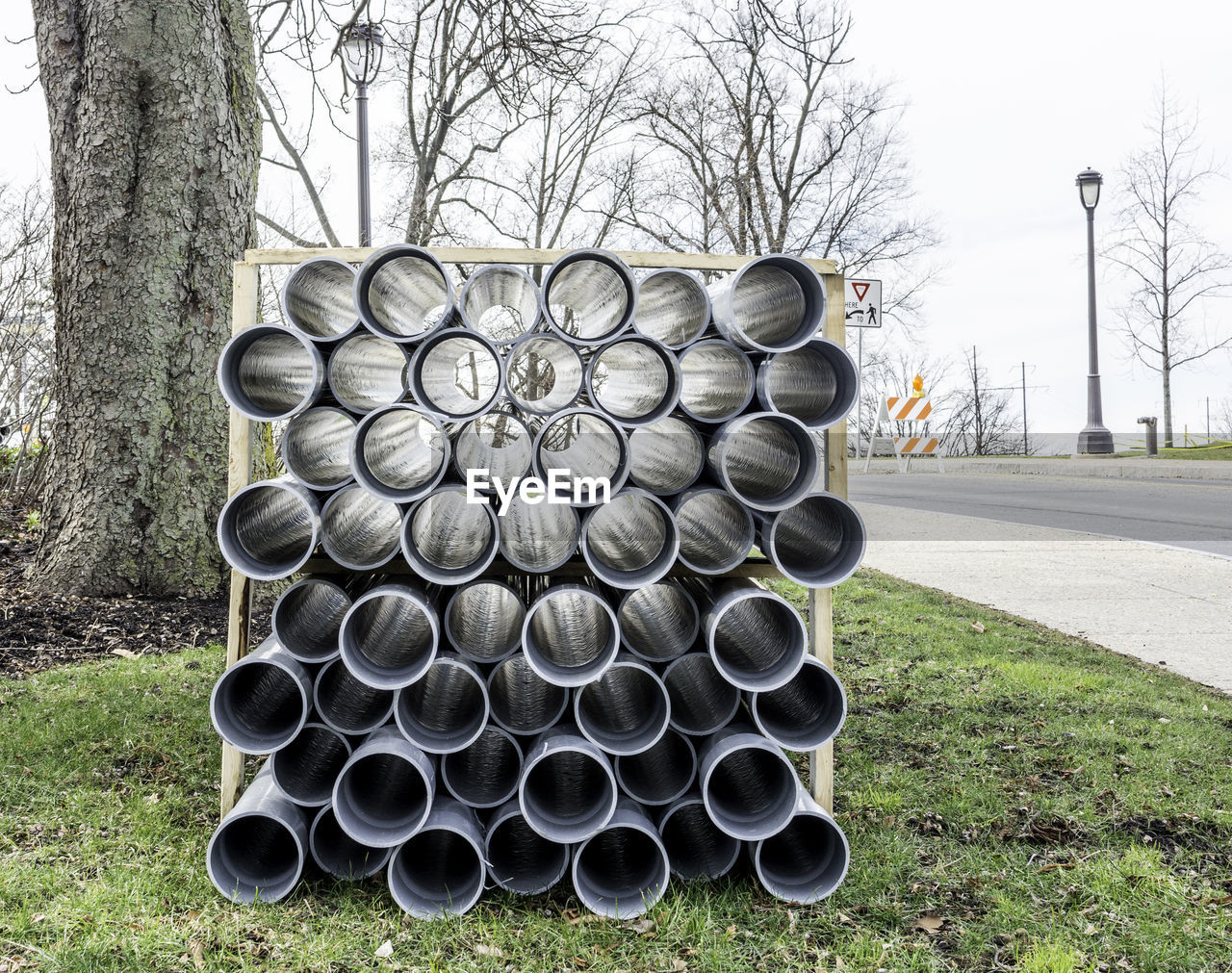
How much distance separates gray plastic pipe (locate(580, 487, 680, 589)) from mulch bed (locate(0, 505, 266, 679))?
3083 millimetres

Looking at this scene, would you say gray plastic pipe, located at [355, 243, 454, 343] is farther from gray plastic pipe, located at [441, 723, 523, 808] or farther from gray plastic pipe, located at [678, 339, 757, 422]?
gray plastic pipe, located at [441, 723, 523, 808]

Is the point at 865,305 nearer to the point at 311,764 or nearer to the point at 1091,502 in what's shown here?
the point at 1091,502

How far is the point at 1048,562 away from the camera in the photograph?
895 centimetres

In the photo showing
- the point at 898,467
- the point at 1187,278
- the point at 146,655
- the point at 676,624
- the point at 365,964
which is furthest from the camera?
the point at 898,467

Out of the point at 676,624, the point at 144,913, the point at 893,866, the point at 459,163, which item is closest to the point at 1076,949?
the point at 893,866

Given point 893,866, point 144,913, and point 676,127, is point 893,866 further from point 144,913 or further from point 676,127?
point 676,127

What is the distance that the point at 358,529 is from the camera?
2.99 m

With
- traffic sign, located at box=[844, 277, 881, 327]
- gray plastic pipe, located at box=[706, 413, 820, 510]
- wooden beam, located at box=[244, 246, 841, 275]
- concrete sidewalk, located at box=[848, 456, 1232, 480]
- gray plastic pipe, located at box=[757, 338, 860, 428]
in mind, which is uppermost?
traffic sign, located at box=[844, 277, 881, 327]

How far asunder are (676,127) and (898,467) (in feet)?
46.1

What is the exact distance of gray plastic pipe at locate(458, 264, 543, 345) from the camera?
8.93ft

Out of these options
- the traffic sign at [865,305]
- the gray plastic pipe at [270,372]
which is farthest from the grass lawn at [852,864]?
the traffic sign at [865,305]

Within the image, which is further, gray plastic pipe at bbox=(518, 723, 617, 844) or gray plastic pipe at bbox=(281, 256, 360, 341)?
gray plastic pipe at bbox=(281, 256, 360, 341)

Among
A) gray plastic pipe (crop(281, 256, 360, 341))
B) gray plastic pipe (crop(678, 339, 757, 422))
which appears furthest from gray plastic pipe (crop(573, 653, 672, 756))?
gray plastic pipe (crop(281, 256, 360, 341))

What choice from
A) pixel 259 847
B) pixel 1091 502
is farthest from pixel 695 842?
pixel 1091 502
